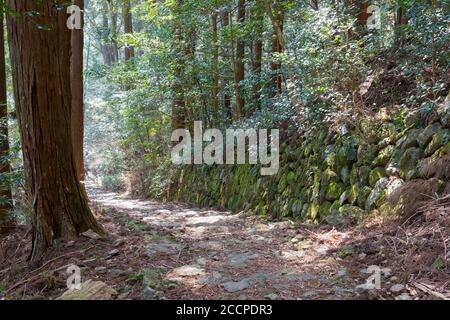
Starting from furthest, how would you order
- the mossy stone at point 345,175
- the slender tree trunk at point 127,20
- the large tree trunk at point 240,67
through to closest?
the slender tree trunk at point 127,20, the large tree trunk at point 240,67, the mossy stone at point 345,175

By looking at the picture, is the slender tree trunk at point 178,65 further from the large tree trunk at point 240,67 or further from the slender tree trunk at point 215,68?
the large tree trunk at point 240,67

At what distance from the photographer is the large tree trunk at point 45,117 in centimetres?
390

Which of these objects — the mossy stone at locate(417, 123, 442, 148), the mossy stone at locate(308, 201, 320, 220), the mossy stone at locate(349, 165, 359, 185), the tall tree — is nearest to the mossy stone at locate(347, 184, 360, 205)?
the mossy stone at locate(349, 165, 359, 185)

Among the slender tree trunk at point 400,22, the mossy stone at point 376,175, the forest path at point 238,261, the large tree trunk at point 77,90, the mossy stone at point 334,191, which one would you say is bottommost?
the forest path at point 238,261

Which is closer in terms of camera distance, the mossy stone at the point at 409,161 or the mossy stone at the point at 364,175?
the mossy stone at the point at 409,161

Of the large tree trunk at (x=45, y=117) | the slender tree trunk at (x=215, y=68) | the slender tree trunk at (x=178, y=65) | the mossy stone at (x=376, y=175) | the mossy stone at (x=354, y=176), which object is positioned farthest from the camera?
the slender tree trunk at (x=178, y=65)

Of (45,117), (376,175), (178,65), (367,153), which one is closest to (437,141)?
(376,175)

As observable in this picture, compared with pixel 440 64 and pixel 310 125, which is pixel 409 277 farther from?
pixel 310 125

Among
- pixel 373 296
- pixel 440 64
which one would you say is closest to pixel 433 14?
pixel 440 64

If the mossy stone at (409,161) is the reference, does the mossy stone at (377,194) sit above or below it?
below

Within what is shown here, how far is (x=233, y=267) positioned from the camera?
154 inches

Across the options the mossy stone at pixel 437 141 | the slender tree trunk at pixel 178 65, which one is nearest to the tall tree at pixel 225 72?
the slender tree trunk at pixel 178 65
